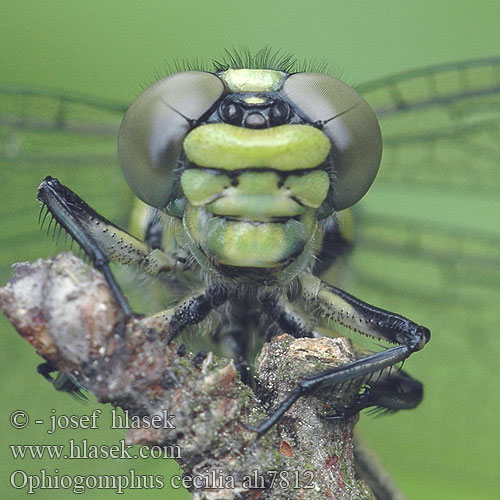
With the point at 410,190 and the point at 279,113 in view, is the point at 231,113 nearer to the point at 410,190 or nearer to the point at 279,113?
the point at 279,113

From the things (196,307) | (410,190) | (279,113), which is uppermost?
(410,190)

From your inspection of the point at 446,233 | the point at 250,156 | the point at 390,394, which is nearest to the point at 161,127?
the point at 250,156

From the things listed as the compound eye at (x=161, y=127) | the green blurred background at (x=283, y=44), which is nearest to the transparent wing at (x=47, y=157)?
the green blurred background at (x=283, y=44)

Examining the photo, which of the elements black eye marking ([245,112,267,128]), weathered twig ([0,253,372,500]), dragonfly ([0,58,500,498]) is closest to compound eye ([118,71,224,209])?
black eye marking ([245,112,267,128])

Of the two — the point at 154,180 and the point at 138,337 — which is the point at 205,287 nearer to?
the point at 154,180

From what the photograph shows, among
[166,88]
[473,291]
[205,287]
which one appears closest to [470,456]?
[473,291]

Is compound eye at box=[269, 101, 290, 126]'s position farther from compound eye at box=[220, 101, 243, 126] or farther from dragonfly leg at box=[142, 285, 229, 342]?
dragonfly leg at box=[142, 285, 229, 342]

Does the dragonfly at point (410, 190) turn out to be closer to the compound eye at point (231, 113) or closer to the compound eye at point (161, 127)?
the compound eye at point (161, 127)
